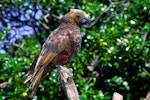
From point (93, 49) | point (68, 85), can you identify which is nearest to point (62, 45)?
point (68, 85)

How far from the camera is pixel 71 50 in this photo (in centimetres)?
332

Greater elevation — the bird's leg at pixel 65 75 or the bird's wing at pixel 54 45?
the bird's wing at pixel 54 45

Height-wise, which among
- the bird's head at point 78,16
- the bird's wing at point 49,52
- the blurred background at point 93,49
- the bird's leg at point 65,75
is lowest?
the blurred background at point 93,49

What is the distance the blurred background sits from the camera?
4.77 meters

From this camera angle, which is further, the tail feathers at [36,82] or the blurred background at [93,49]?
the blurred background at [93,49]

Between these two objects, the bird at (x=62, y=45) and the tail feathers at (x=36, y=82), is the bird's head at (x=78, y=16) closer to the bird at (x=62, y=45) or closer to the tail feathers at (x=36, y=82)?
the bird at (x=62, y=45)

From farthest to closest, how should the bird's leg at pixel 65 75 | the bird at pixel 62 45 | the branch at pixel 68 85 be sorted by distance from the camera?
the bird at pixel 62 45
the bird's leg at pixel 65 75
the branch at pixel 68 85

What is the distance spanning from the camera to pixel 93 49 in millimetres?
4965

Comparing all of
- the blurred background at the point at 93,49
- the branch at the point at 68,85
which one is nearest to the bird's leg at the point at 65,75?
the branch at the point at 68,85

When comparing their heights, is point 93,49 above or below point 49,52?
below

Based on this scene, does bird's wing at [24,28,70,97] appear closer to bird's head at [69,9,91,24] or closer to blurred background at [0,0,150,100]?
bird's head at [69,9,91,24]

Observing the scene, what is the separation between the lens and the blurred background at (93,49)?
4.77 meters

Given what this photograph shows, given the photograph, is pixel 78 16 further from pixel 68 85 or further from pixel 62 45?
pixel 68 85

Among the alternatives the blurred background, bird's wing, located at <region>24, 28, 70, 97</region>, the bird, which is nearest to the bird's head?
the bird
